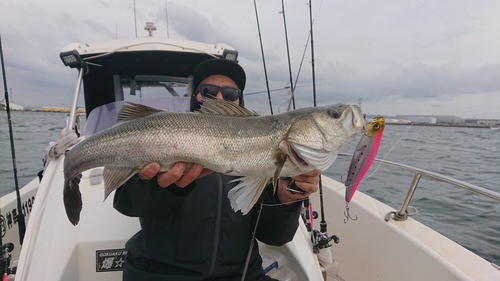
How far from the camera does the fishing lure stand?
1.81m

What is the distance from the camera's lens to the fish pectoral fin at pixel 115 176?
1.84m

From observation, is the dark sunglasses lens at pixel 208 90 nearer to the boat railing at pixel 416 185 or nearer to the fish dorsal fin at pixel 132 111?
the fish dorsal fin at pixel 132 111

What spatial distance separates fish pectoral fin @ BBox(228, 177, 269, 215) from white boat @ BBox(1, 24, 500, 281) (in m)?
1.21

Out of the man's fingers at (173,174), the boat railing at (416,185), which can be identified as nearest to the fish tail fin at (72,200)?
the man's fingers at (173,174)

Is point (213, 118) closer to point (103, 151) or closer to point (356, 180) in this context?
point (103, 151)

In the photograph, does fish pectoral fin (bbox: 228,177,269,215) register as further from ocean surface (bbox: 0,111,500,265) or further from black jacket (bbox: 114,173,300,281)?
ocean surface (bbox: 0,111,500,265)

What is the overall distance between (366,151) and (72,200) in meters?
1.97

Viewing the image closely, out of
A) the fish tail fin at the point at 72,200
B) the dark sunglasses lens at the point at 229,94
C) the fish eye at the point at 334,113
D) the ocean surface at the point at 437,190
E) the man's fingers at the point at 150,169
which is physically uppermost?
the dark sunglasses lens at the point at 229,94

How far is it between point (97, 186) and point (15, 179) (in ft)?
2.41

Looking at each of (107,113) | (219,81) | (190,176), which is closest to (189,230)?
(190,176)

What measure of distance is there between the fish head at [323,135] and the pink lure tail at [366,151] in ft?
0.23

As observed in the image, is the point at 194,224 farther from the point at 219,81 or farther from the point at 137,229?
the point at 219,81

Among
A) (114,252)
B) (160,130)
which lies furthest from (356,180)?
(114,252)

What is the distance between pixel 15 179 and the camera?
2.86m
